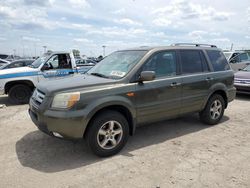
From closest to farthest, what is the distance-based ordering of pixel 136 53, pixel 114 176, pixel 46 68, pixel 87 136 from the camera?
1. pixel 114 176
2. pixel 87 136
3. pixel 136 53
4. pixel 46 68

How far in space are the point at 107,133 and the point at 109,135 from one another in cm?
5

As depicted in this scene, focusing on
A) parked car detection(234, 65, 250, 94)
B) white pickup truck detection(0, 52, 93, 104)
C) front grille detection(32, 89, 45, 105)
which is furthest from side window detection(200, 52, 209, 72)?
white pickup truck detection(0, 52, 93, 104)

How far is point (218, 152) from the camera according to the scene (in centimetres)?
411

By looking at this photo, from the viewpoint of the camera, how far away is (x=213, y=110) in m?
5.60

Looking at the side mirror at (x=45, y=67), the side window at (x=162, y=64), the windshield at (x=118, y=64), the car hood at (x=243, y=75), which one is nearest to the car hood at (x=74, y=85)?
the windshield at (x=118, y=64)

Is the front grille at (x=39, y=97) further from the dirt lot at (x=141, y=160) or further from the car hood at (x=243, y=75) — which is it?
the car hood at (x=243, y=75)

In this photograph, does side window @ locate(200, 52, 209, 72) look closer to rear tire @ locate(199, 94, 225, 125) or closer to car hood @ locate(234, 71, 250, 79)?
rear tire @ locate(199, 94, 225, 125)

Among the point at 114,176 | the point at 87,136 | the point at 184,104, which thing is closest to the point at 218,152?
the point at 184,104

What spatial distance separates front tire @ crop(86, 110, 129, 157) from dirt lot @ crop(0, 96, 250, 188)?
0.52ft

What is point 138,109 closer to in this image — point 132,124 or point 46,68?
point 132,124

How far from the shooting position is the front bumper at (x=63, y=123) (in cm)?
349

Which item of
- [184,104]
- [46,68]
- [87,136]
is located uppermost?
[46,68]

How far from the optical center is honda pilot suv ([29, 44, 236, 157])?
11.8 feet

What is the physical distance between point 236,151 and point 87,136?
2.64m
